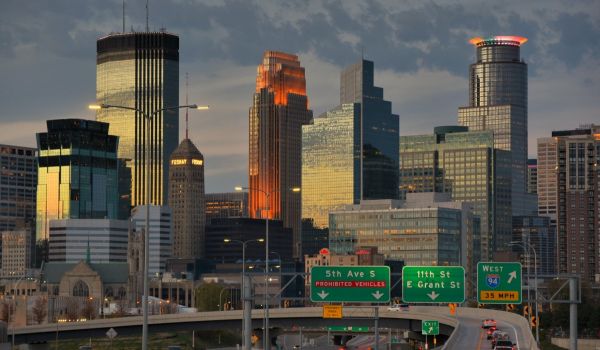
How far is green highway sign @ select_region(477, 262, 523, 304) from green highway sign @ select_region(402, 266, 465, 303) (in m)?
3.12

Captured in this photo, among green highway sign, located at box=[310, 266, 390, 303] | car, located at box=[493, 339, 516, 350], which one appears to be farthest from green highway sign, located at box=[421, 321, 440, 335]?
green highway sign, located at box=[310, 266, 390, 303]

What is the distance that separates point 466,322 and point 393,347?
22565 millimetres

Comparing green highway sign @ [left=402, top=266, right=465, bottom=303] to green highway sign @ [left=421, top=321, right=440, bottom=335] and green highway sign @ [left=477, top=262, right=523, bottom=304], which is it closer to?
green highway sign @ [left=477, top=262, right=523, bottom=304]

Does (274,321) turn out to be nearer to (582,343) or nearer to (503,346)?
(582,343)

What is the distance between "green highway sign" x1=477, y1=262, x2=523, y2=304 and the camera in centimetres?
9138

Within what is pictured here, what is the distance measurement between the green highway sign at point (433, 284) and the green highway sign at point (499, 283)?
10.2 ft

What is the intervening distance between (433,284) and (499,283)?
555 centimetres

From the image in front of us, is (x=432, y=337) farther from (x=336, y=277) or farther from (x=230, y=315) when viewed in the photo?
(x=336, y=277)

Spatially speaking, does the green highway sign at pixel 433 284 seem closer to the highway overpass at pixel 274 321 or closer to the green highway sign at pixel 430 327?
the green highway sign at pixel 430 327

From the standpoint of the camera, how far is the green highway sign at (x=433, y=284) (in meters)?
95.1

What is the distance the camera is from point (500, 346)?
11956cm

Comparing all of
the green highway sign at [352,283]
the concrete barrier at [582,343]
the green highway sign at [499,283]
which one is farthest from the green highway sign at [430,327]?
the green highway sign at [499,283]

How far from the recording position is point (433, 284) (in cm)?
Result: 9594

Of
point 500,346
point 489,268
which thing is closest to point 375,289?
point 489,268
